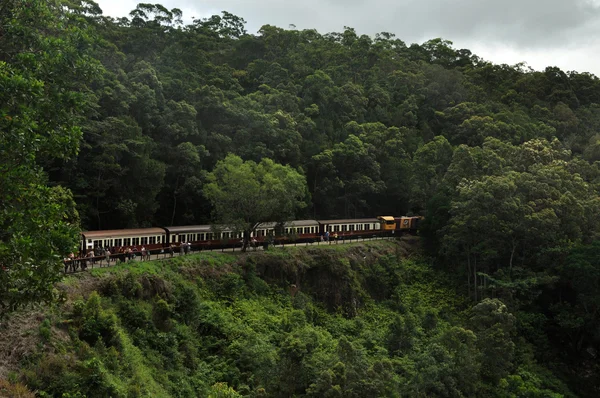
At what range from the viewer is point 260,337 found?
24031 mm

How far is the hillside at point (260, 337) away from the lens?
16.8m

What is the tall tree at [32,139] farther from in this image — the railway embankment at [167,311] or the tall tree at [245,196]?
the tall tree at [245,196]

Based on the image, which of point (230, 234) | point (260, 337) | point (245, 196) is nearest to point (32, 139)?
point (260, 337)

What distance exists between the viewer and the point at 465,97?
222 ft

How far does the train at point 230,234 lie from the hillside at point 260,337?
91.9 inches

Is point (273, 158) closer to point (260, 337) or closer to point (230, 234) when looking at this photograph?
point (230, 234)

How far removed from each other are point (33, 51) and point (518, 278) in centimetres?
2788

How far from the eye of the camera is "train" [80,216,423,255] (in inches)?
1073

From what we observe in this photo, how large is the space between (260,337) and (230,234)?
1060 centimetres

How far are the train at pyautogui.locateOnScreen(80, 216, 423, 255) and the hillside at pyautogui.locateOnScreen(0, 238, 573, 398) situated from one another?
2.33 meters

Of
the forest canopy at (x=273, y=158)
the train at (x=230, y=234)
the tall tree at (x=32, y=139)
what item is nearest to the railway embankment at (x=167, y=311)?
the tall tree at (x=32, y=139)

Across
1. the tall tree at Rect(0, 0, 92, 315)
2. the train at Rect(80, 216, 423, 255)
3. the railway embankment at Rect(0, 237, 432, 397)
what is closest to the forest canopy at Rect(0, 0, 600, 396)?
the tall tree at Rect(0, 0, 92, 315)

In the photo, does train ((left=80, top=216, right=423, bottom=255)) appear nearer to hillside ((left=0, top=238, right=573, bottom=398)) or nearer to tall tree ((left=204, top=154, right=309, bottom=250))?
tall tree ((left=204, top=154, right=309, bottom=250))

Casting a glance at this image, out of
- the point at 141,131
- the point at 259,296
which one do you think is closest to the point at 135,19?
the point at 141,131
